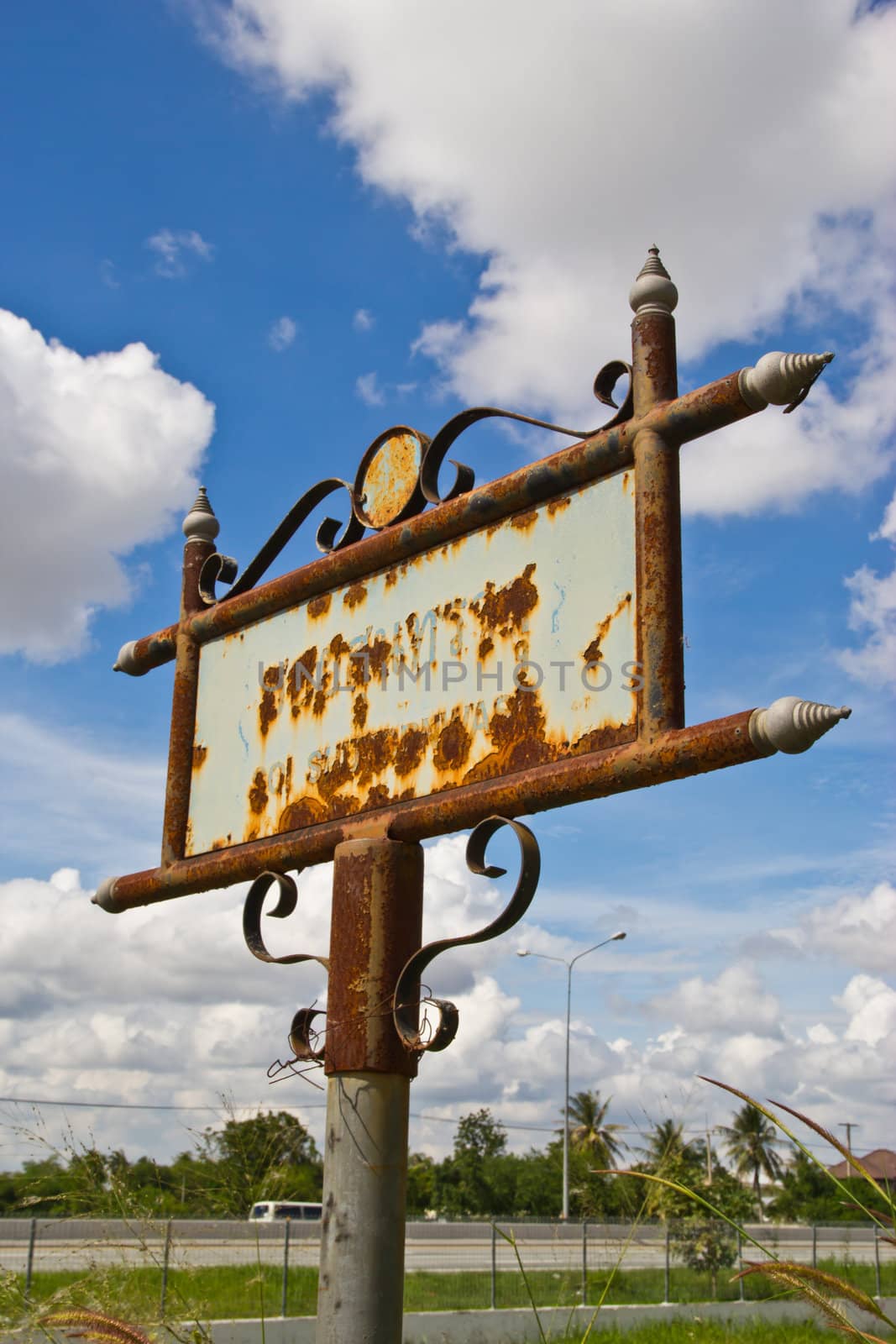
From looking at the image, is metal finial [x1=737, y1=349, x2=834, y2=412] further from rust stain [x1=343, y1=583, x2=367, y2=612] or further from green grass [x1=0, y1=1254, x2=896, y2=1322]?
green grass [x1=0, y1=1254, x2=896, y2=1322]

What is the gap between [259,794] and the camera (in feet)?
13.3

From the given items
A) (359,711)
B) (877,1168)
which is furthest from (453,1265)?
(877,1168)

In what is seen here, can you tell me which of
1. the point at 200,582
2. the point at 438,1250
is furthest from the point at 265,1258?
the point at 200,582

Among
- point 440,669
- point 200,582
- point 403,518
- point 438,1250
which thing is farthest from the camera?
point 438,1250

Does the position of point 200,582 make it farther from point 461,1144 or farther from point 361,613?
point 461,1144

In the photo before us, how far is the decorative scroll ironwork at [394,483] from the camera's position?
351 centimetres

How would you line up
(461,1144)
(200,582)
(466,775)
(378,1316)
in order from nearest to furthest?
(378,1316)
(466,775)
(200,582)
(461,1144)

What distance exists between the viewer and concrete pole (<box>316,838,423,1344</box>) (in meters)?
2.98

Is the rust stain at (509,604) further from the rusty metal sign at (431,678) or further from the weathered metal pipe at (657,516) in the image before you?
the weathered metal pipe at (657,516)

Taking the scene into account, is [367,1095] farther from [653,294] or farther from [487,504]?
[653,294]

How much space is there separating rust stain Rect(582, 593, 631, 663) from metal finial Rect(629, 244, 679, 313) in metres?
0.82

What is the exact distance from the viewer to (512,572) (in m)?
3.31

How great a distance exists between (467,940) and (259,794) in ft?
3.98

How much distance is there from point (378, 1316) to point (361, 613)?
1.93 metres
